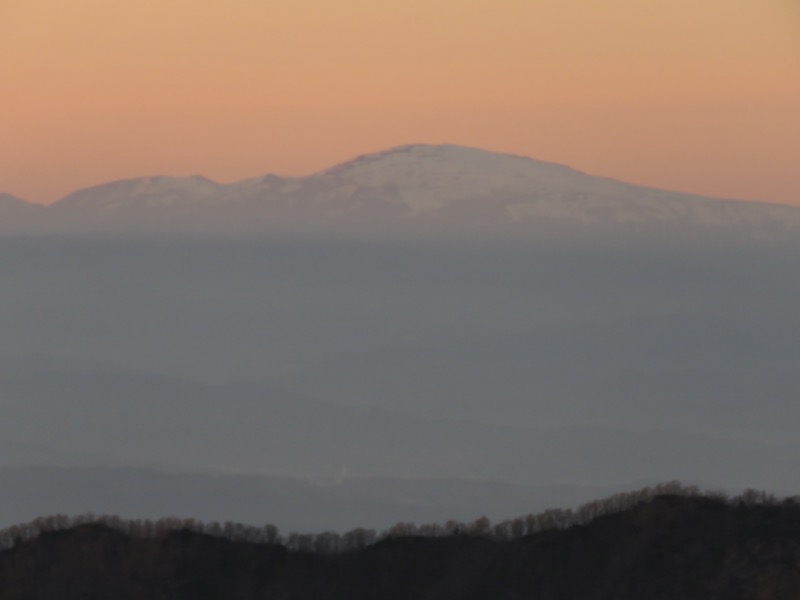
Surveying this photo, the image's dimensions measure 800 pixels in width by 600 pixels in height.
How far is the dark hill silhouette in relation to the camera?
2350cm

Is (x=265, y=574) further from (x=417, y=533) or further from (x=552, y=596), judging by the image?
(x=552, y=596)

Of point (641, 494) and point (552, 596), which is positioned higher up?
point (641, 494)

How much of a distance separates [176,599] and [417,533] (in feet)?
13.3

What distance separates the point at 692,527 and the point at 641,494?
1426mm

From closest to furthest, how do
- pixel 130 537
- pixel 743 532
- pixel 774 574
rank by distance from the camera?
pixel 774 574, pixel 743 532, pixel 130 537

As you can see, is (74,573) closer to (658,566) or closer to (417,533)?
(417,533)

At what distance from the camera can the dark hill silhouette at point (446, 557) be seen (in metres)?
23.5

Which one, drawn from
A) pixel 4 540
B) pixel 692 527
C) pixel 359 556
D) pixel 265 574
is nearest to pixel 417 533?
pixel 359 556

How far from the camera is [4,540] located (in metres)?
25.9

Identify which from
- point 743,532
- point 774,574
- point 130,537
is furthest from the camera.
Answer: point 130,537

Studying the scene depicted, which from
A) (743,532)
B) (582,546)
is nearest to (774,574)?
(743,532)

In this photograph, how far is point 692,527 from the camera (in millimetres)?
24188

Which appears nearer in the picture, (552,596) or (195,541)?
(552,596)

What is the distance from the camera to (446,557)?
24578 mm
